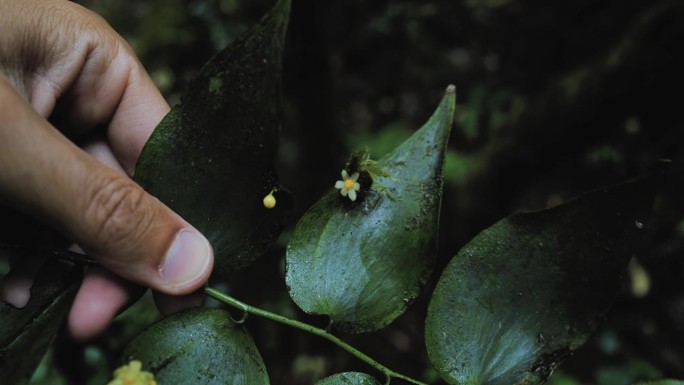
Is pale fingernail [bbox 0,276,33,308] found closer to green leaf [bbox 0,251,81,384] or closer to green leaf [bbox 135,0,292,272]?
green leaf [bbox 0,251,81,384]

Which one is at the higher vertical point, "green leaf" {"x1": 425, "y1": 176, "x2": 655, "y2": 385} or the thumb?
the thumb

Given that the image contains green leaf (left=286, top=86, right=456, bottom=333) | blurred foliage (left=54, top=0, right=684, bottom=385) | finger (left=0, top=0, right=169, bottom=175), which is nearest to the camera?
green leaf (left=286, top=86, right=456, bottom=333)

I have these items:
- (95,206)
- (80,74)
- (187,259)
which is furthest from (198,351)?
(80,74)

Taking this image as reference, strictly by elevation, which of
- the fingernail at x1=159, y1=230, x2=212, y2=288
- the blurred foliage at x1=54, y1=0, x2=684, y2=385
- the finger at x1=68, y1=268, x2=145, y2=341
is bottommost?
the blurred foliage at x1=54, y1=0, x2=684, y2=385

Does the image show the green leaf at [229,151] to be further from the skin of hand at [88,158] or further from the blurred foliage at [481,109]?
the blurred foliage at [481,109]

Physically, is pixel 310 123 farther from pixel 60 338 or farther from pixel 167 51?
pixel 60 338

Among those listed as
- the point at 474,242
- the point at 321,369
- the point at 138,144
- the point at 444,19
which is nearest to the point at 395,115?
the point at 444,19

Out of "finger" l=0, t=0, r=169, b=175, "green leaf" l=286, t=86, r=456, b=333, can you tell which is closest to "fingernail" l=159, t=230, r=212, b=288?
"green leaf" l=286, t=86, r=456, b=333
